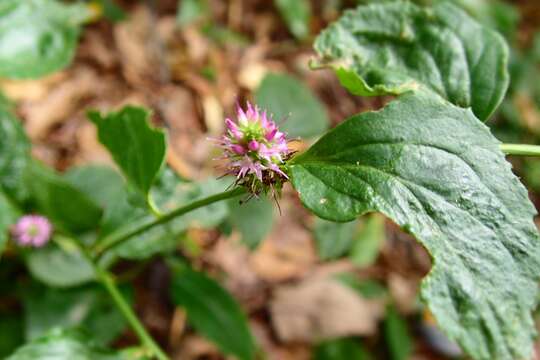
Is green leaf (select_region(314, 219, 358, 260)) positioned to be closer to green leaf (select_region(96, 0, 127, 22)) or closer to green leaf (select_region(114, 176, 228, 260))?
green leaf (select_region(114, 176, 228, 260))

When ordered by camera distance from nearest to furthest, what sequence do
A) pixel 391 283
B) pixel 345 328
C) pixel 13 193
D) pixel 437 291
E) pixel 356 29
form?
pixel 437 291 < pixel 356 29 < pixel 13 193 < pixel 345 328 < pixel 391 283

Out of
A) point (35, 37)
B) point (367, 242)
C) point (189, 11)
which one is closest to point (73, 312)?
point (35, 37)

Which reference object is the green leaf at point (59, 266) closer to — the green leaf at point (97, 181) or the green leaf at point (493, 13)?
the green leaf at point (97, 181)

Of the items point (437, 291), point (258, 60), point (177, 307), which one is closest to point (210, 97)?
point (258, 60)

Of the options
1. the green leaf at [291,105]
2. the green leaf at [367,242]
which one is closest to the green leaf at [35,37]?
the green leaf at [291,105]

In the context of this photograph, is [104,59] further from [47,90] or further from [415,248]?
[415,248]
